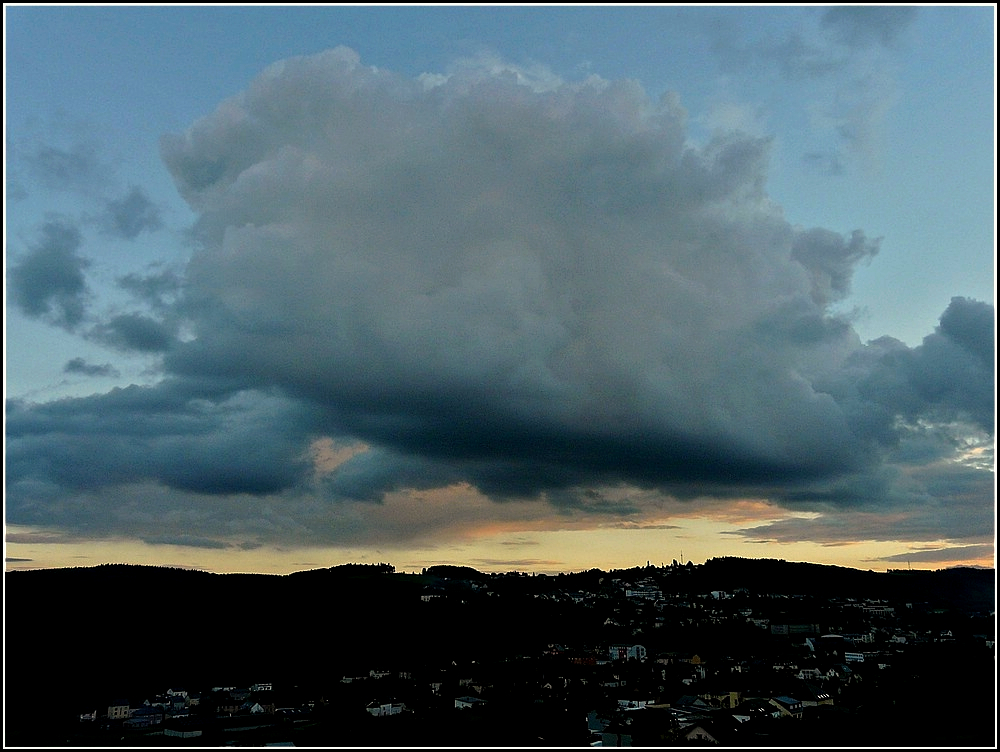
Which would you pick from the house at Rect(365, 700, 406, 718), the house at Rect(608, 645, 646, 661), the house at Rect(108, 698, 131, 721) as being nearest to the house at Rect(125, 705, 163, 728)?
the house at Rect(108, 698, 131, 721)

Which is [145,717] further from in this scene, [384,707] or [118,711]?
[384,707]

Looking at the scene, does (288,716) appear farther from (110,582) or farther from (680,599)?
(680,599)

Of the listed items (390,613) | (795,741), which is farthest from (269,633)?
(795,741)

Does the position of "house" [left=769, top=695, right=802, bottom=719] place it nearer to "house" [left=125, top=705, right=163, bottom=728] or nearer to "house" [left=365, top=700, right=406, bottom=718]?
"house" [left=365, top=700, right=406, bottom=718]

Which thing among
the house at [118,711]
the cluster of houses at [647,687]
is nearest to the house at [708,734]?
the cluster of houses at [647,687]

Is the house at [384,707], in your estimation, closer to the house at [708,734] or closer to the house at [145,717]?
the house at [145,717]

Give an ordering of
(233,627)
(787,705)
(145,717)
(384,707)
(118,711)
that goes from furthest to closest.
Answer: (233,627)
(118,711)
(145,717)
(384,707)
(787,705)

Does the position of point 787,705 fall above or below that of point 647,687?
above

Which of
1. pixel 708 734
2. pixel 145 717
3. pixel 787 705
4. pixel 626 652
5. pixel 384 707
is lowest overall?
pixel 626 652

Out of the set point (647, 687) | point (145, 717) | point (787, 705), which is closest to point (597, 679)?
point (647, 687)
